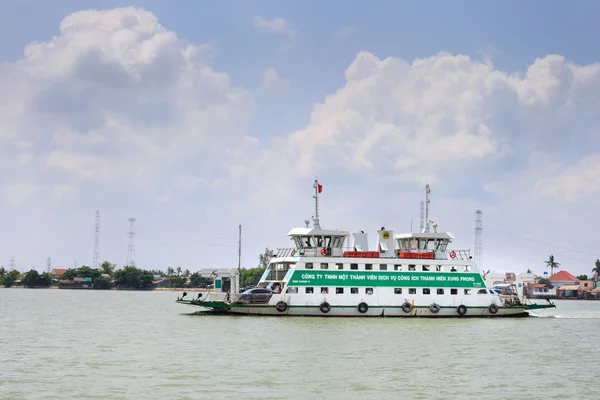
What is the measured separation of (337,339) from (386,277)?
14333mm

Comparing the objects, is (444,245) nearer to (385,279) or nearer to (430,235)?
(430,235)

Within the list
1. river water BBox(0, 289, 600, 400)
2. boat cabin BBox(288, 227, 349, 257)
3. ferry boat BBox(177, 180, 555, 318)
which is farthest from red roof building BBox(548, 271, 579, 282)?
boat cabin BBox(288, 227, 349, 257)

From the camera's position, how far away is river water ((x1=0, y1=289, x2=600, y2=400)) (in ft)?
88.1

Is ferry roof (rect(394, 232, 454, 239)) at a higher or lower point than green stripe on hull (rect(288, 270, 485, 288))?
higher

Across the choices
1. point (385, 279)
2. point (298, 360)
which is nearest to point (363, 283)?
point (385, 279)

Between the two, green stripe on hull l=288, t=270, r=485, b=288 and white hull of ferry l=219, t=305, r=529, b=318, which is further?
green stripe on hull l=288, t=270, r=485, b=288

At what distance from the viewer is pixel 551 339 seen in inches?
1785

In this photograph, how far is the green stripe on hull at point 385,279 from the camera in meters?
53.8

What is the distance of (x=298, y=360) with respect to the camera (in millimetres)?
33594

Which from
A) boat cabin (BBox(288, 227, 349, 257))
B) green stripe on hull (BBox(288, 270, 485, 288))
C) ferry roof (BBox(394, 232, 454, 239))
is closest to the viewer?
green stripe on hull (BBox(288, 270, 485, 288))

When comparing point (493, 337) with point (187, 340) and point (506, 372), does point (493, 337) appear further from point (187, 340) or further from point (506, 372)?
point (187, 340)

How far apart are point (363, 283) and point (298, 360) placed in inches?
835

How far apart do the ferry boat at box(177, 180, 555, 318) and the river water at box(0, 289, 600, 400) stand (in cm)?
178

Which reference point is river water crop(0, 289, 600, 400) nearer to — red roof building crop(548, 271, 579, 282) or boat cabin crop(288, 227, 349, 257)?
boat cabin crop(288, 227, 349, 257)
